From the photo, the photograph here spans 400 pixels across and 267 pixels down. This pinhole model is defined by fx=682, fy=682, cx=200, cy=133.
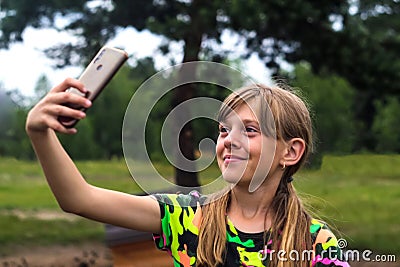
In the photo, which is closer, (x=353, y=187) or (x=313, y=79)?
(x=313, y=79)

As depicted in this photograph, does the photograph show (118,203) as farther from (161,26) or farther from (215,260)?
(161,26)

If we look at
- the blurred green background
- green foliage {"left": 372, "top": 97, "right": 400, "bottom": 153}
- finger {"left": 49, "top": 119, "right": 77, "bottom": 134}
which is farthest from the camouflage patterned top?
green foliage {"left": 372, "top": 97, "right": 400, "bottom": 153}

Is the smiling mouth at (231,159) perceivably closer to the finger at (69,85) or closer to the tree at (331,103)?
the finger at (69,85)

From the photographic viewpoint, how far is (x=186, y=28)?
24.4 feet

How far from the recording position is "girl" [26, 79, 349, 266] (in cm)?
144

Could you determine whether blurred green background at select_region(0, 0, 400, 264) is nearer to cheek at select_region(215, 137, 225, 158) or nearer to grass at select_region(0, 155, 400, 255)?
grass at select_region(0, 155, 400, 255)

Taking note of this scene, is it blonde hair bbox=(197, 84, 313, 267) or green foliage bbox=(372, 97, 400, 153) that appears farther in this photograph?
green foliage bbox=(372, 97, 400, 153)

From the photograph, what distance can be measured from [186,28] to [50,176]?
6303 millimetres

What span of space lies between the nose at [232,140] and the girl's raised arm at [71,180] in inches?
8.0

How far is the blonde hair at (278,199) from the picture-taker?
1459 mm

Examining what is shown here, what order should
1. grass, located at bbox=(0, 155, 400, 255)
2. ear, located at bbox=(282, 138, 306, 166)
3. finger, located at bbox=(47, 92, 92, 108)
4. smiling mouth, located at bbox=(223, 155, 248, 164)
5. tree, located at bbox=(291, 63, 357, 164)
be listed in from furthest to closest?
tree, located at bbox=(291, 63, 357, 164)
grass, located at bbox=(0, 155, 400, 255)
ear, located at bbox=(282, 138, 306, 166)
smiling mouth, located at bbox=(223, 155, 248, 164)
finger, located at bbox=(47, 92, 92, 108)

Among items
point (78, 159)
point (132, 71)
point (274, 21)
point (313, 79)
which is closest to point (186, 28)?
point (274, 21)

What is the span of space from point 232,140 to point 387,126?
1010 centimetres

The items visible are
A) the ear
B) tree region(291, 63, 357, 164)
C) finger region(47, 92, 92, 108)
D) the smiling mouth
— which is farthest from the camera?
tree region(291, 63, 357, 164)
